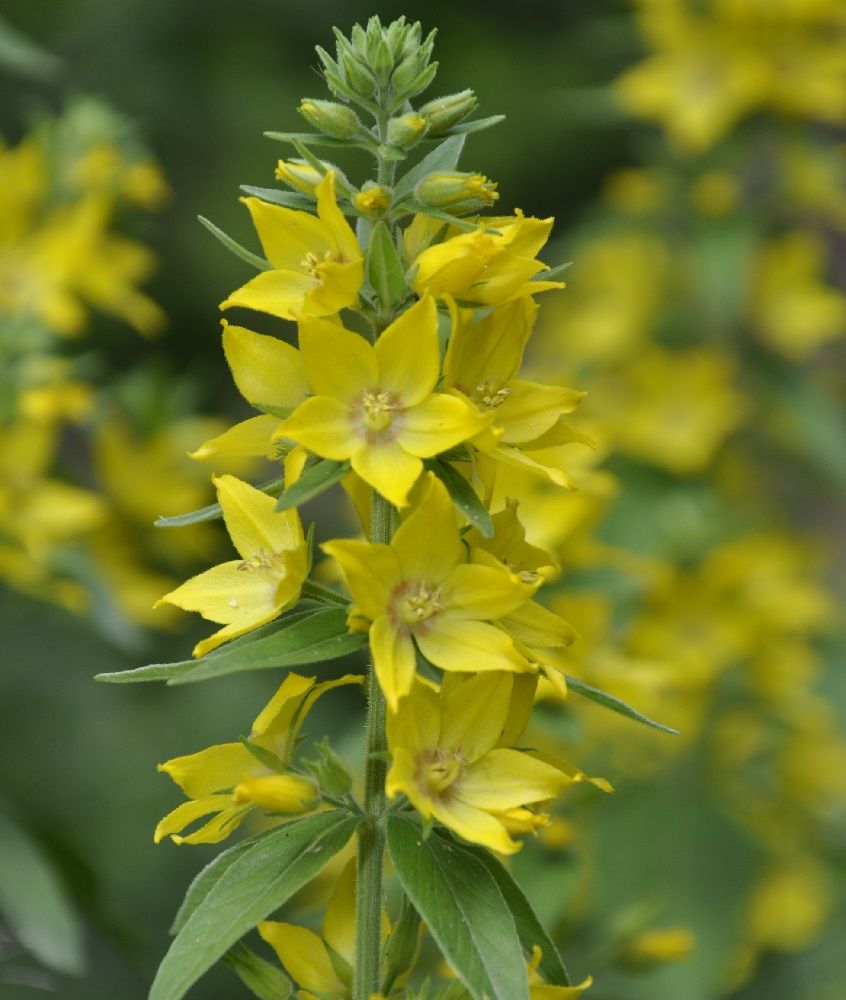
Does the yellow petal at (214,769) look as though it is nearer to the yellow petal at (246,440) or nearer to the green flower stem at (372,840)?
the green flower stem at (372,840)

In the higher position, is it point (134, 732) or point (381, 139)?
point (381, 139)

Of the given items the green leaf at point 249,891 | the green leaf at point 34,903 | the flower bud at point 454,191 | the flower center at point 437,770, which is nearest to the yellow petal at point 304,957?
the green leaf at point 249,891

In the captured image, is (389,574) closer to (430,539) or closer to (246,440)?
(430,539)

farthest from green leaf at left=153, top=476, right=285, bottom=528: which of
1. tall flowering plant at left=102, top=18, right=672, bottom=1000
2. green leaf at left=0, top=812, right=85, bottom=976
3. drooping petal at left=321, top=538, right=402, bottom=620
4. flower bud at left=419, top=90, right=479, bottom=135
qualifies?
green leaf at left=0, top=812, right=85, bottom=976

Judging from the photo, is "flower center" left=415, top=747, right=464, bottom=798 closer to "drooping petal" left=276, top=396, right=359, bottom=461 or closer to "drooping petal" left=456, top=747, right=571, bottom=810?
"drooping petal" left=456, top=747, right=571, bottom=810

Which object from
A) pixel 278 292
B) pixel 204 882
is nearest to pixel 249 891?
pixel 204 882

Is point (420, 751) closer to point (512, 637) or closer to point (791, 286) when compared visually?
point (512, 637)

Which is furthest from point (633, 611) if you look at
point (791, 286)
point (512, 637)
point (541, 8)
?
point (541, 8)
